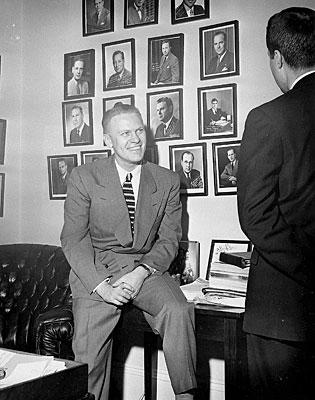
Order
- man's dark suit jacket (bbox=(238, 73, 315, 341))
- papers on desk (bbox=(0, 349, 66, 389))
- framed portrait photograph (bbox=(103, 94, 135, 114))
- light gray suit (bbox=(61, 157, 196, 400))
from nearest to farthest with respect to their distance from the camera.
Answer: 1. man's dark suit jacket (bbox=(238, 73, 315, 341))
2. papers on desk (bbox=(0, 349, 66, 389))
3. light gray suit (bbox=(61, 157, 196, 400))
4. framed portrait photograph (bbox=(103, 94, 135, 114))

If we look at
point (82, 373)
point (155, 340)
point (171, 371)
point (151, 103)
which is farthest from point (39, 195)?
point (82, 373)

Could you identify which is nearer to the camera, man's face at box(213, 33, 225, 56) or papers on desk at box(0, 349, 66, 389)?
papers on desk at box(0, 349, 66, 389)

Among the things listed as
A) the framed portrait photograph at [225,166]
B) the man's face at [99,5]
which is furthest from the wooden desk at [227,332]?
the man's face at [99,5]

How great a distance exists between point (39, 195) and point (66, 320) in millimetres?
1643

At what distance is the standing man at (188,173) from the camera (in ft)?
12.5

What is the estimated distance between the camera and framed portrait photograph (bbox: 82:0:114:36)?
4211mm

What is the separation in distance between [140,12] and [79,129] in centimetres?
98

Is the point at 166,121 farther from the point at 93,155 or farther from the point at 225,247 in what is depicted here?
the point at 225,247

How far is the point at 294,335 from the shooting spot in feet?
6.79

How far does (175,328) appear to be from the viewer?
2916mm

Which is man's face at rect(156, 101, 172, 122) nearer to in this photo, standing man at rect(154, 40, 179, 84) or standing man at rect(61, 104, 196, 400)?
standing man at rect(154, 40, 179, 84)

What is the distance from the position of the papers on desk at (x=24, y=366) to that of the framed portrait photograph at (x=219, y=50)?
2.17 m

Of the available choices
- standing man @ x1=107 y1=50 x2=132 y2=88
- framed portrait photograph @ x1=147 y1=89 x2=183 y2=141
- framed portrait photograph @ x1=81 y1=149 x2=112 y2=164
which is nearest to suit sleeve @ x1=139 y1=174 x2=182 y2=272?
framed portrait photograph @ x1=147 y1=89 x2=183 y2=141

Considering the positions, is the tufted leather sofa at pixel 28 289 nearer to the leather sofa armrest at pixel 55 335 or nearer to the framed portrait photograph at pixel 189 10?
the leather sofa armrest at pixel 55 335
